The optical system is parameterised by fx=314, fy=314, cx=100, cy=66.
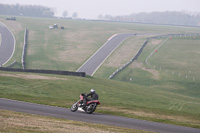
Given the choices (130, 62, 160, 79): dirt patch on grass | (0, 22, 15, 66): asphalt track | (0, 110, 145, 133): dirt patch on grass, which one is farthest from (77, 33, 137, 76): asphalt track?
(0, 110, 145, 133): dirt patch on grass

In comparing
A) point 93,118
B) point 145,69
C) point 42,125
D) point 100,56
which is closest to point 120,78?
point 145,69

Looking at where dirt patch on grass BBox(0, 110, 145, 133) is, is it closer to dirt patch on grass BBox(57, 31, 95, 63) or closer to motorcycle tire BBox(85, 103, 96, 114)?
motorcycle tire BBox(85, 103, 96, 114)

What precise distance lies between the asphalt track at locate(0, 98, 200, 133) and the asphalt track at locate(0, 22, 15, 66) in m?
56.3

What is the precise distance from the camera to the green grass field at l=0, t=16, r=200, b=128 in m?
31.7

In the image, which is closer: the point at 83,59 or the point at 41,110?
the point at 41,110

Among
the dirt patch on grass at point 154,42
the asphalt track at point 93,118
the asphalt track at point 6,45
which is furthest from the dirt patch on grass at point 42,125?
the dirt patch on grass at point 154,42

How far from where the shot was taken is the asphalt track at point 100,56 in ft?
267

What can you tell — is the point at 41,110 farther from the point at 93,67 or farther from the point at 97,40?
the point at 97,40

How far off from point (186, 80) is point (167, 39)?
56.1 meters

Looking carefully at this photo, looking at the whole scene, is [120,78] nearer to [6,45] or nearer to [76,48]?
[76,48]

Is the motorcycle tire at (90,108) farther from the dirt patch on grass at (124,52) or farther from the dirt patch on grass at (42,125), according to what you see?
the dirt patch on grass at (124,52)

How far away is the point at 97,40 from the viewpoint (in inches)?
4751

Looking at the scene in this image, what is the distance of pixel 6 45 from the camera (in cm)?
10006

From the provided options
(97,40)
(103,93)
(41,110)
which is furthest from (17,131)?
(97,40)
